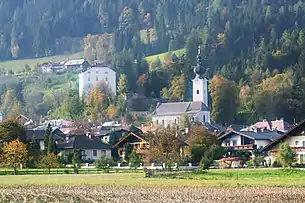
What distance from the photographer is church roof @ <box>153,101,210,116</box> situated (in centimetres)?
11564

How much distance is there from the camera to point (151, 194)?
31.7m

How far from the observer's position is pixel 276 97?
10794 centimetres

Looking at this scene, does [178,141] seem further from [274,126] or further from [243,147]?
[274,126]

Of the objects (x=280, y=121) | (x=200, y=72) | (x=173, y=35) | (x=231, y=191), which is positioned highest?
(x=173, y=35)

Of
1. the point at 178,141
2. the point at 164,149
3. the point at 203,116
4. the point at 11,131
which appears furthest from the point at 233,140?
the point at 203,116

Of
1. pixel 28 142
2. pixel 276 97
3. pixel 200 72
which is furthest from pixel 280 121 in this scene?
pixel 28 142

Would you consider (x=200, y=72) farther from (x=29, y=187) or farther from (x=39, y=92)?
(x=29, y=187)

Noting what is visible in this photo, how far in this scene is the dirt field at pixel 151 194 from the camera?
95.7 ft

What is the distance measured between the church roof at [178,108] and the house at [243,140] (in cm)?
2999

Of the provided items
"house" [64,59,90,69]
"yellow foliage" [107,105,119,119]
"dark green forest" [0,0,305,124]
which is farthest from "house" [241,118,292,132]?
"house" [64,59,90,69]

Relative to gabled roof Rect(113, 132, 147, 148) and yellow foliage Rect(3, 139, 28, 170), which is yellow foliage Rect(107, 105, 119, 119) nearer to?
gabled roof Rect(113, 132, 147, 148)

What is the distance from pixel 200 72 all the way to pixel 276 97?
2103cm

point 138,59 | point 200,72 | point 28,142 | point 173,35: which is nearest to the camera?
point 28,142

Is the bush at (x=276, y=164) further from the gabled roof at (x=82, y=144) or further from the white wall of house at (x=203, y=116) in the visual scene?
the white wall of house at (x=203, y=116)
